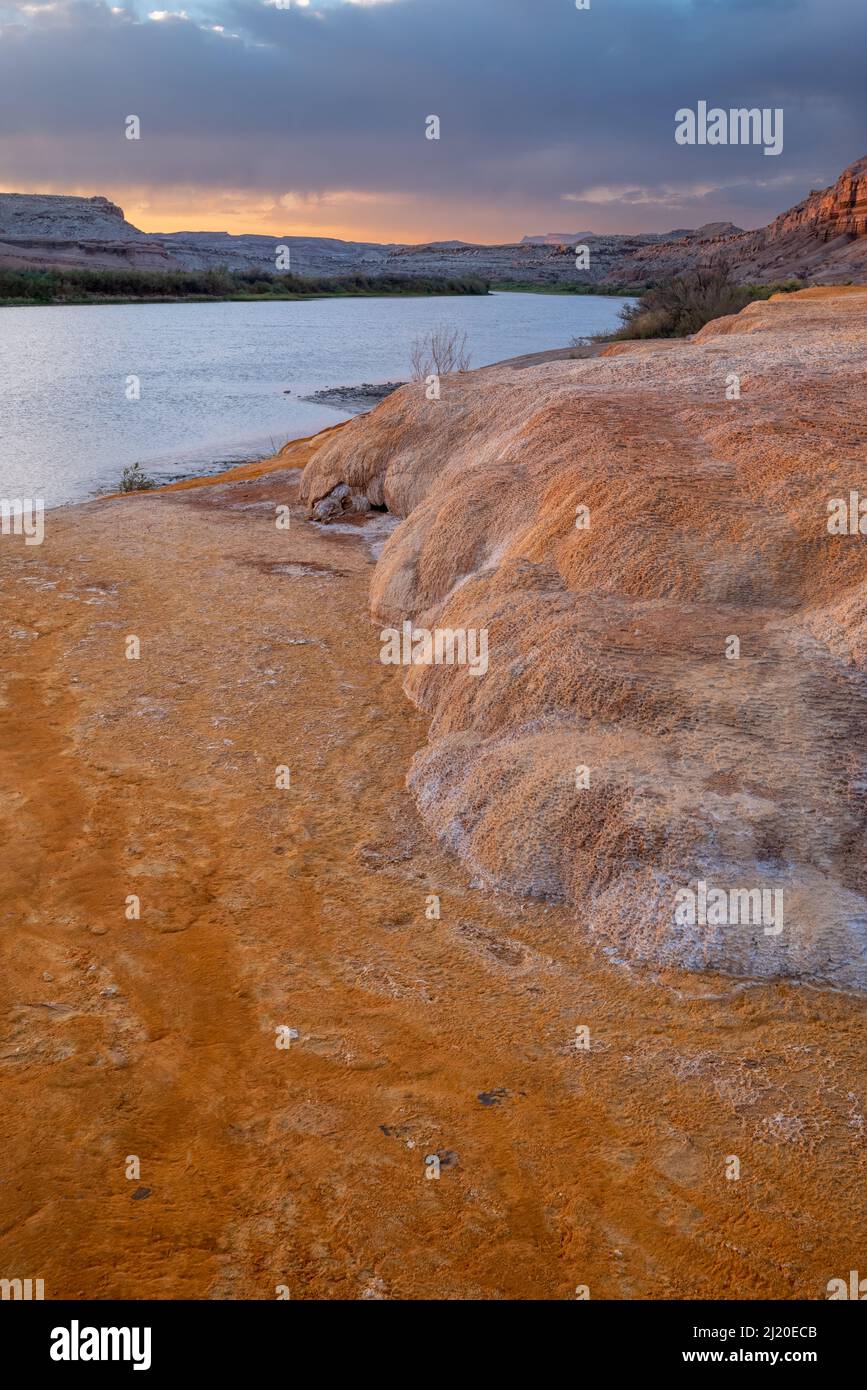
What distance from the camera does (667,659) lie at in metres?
5.99

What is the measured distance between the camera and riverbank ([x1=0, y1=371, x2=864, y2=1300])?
3.26m

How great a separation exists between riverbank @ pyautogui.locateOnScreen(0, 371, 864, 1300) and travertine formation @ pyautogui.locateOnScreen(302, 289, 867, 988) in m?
0.31

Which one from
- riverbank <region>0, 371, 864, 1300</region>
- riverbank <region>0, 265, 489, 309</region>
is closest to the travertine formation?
riverbank <region>0, 371, 864, 1300</region>

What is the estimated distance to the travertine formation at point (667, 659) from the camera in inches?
188

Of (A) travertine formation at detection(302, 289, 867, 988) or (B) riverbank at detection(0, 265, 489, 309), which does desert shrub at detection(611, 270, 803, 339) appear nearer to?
(A) travertine formation at detection(302, 289, 867, 988)

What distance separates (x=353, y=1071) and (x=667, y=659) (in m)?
3.07

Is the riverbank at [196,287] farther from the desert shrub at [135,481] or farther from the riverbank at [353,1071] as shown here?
the riverbank at [353,1071]

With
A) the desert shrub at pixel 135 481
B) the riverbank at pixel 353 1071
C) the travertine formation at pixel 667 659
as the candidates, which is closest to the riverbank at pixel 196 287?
the desert shrub at pixel 135 481

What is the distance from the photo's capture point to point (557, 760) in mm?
5559

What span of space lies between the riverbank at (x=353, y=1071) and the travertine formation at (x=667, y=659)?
31 centimetres

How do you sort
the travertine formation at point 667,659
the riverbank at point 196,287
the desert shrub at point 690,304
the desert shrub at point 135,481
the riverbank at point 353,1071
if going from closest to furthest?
the riverbank at point 353,1071 < the travertine formation at point 667,659 < the desert shrub at point 135,481 < the desert shrub at point 690,304 < the riverbank at point 196,287

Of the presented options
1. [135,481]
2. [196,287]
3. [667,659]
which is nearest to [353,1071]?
[667,659]

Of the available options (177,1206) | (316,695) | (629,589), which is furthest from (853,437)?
(177,1206)
